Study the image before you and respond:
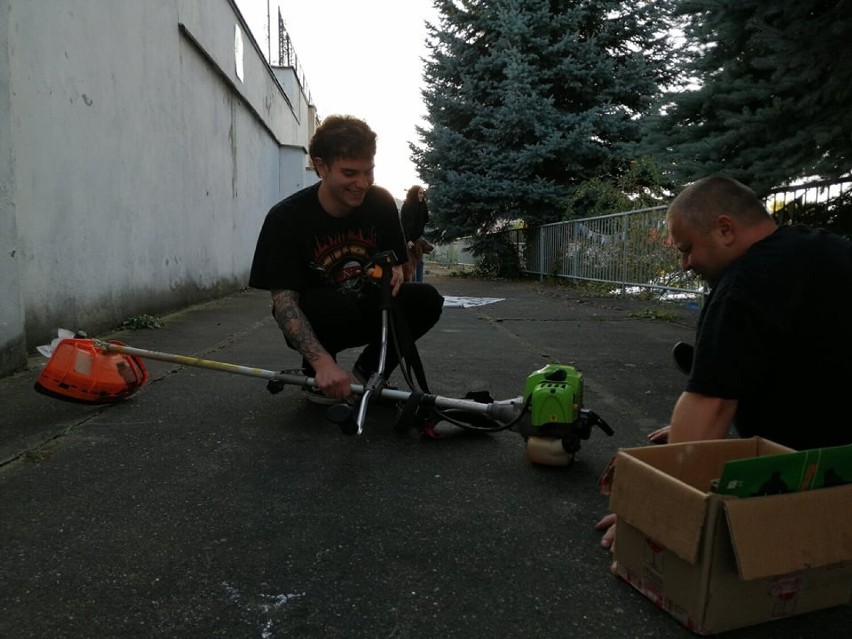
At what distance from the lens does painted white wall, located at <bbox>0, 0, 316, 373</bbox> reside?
404 cm

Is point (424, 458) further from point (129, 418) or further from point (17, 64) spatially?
point (17, 64)

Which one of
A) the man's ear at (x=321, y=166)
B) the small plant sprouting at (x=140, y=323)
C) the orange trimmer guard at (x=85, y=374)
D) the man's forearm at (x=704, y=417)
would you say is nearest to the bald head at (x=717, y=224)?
the man's forearm at (x=704, y=417)

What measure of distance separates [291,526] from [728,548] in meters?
1.21

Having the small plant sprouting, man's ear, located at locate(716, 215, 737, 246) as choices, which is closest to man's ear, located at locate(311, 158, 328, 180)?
man's ear, located at locate(716, 215, 737, 246)

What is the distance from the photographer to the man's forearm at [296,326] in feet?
8.45

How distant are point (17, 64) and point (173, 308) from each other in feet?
12.0

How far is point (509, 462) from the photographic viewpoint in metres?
2.52

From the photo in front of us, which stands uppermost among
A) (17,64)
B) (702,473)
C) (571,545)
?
(17,64)

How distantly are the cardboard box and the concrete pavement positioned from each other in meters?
0.07

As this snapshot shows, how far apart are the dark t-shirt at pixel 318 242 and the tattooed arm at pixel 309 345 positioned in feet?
0.26

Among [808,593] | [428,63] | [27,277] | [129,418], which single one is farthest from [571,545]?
[428,63]

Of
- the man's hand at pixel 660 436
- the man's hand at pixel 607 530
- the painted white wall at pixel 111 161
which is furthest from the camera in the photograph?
the painted white wall at pixel 111 161

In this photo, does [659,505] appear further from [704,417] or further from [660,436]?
[660,436]

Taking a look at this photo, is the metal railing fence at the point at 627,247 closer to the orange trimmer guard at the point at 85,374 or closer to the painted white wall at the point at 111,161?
the orange trimmer guard at the point at 85,374
